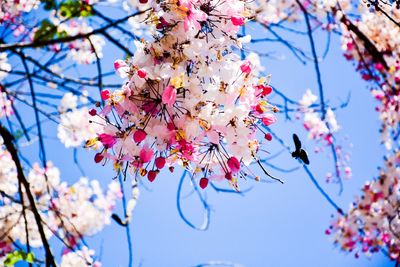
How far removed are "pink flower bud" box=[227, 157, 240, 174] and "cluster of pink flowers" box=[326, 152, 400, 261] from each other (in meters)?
4.79

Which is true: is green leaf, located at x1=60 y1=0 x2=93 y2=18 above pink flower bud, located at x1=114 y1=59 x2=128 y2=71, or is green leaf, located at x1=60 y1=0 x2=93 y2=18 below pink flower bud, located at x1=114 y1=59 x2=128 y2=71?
above

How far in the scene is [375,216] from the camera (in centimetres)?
573

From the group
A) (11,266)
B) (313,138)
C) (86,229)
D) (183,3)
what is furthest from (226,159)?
(86,229)

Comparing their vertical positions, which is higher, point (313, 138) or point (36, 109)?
point (313, 138)

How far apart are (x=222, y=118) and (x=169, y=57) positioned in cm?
21

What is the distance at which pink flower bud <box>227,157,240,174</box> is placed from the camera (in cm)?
112

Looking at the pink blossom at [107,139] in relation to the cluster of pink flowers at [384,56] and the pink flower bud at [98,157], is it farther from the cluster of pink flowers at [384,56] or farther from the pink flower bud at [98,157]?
the cluster of pink flowers at [384,56]

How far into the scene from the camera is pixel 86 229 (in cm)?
673

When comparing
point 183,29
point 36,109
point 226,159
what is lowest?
point 226,159

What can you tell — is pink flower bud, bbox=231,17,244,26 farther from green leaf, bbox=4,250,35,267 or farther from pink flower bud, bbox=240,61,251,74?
green leaf, bbox=4,250,35,267

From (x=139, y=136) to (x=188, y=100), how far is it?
0.50 ft

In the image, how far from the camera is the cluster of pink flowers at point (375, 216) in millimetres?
5484

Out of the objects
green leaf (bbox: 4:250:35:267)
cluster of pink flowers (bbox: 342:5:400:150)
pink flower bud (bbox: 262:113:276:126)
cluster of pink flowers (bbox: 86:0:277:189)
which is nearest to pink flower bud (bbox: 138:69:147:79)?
cluster of pink flowers (bbox: 86:0:277:189)

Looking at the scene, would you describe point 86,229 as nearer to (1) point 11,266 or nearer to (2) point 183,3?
(1) point 11,266
